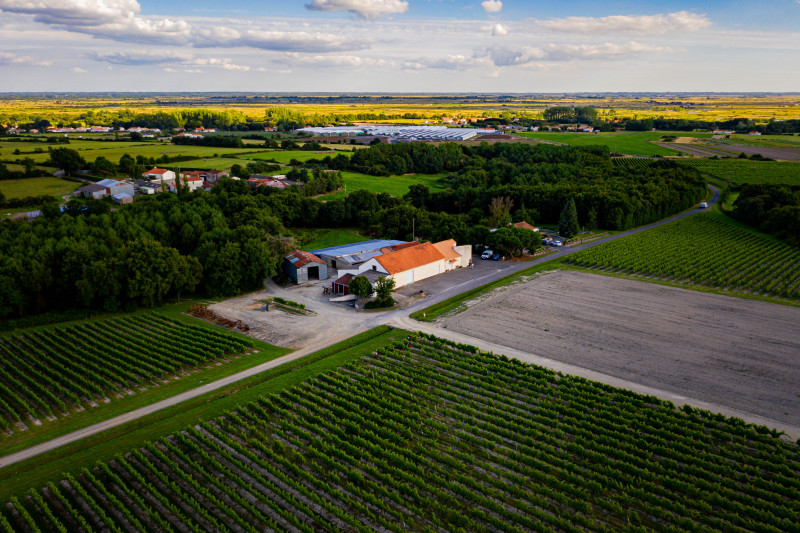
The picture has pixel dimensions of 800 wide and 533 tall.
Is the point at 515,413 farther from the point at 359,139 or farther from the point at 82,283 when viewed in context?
the point at 359,139

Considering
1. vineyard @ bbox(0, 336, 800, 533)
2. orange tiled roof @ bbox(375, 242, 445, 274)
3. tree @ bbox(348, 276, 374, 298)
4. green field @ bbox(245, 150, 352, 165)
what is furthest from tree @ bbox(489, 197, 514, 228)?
green field @ bbox(245, 150, 352, 165)

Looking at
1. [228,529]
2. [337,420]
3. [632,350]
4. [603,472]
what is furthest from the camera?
[632,350]

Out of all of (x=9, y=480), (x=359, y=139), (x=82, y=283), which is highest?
(x=359, y=139)

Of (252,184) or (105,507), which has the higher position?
(252,184)

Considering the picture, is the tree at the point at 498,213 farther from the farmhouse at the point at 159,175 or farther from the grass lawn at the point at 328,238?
the farmhouse at the point at 159,175

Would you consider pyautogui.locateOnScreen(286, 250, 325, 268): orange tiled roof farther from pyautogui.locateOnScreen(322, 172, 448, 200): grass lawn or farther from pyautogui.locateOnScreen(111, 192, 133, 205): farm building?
pyautogui.locateOnScreen(111, 192, 133, 205): farm building

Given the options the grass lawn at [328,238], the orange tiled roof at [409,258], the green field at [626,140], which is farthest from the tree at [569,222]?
the green field at [626,140]

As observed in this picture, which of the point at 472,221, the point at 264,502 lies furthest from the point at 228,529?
the point at 472,221
